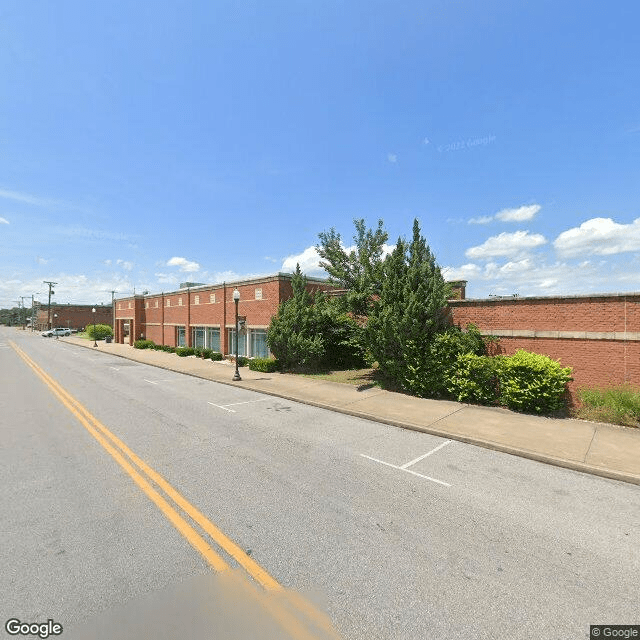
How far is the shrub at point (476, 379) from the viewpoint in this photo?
11.0 meters

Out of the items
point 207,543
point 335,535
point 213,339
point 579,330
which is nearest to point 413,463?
point 335,535

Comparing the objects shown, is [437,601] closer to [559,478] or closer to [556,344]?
[559,478]

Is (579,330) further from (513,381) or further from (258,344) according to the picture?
(258,344)

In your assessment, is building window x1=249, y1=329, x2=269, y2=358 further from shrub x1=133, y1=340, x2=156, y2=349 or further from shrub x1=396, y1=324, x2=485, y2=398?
shrub x1=133, y1=340, x2=156, y2=349

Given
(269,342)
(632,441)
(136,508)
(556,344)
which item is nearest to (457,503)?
(136,508)

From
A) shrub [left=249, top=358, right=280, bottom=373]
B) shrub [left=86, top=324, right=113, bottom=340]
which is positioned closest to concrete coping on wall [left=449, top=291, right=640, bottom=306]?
shrub [left=249, top=358, right=280, bottom=373]

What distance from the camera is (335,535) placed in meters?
4.10

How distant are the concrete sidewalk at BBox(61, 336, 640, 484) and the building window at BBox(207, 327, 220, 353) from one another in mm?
13330

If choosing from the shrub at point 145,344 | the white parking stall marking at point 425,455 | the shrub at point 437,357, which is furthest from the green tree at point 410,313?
the shrub at point 145,344

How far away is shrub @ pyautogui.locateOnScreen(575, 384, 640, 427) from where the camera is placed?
28.5 ft

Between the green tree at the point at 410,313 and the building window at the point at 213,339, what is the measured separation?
53.7 ft

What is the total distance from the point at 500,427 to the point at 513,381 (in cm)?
224

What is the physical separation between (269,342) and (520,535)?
1537 cm

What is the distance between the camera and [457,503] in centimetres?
501
